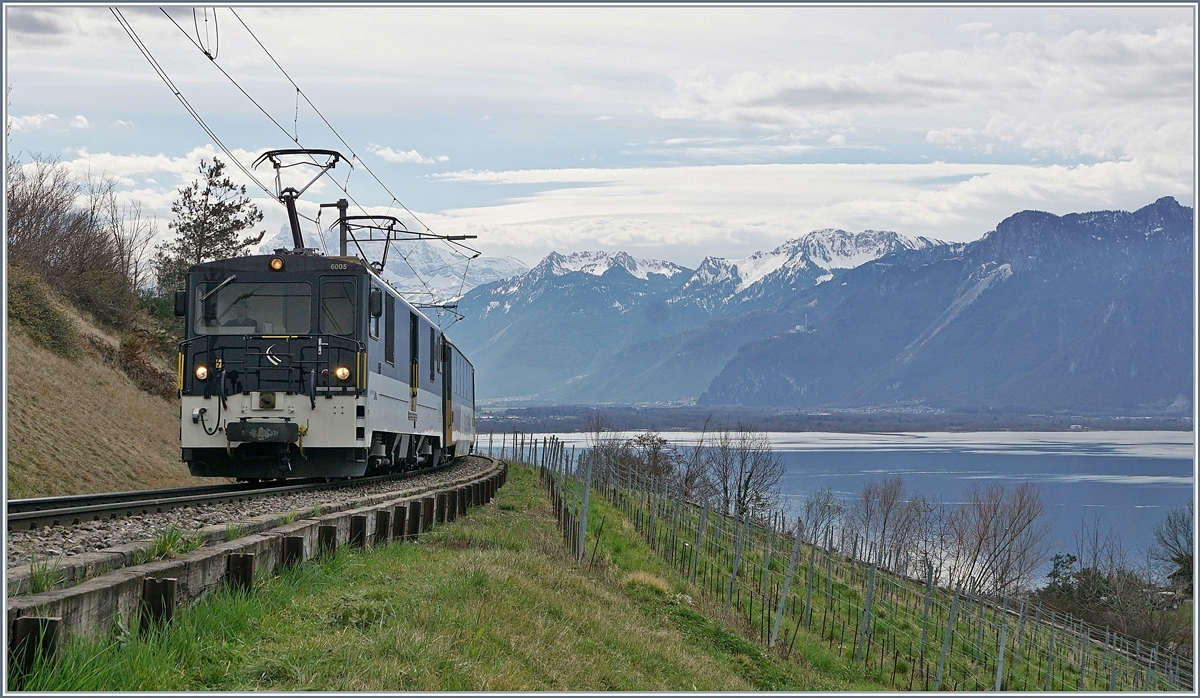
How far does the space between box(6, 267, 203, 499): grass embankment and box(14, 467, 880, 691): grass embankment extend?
13.1 metres

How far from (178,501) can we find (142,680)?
959 centimetres

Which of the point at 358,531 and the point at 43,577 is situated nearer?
the point at 43,577

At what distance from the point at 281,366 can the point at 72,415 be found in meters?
12.9

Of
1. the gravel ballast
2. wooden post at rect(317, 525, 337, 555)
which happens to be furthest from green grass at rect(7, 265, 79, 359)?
wooden post at rect(317, 525, 337, 555)

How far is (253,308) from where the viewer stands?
18.7 metres

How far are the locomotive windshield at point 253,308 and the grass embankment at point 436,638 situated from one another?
5.73 metres

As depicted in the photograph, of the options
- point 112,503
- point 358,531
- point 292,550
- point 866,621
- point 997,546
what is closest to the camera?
point 292,550

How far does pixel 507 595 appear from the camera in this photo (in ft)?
31.0

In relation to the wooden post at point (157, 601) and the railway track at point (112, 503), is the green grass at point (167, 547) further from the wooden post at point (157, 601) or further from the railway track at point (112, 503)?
the railway track at point (112, 503)

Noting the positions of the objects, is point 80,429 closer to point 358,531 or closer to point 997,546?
point 358,531

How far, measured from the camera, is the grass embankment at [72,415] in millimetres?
23906

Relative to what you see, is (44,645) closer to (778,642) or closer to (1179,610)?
(778,642)

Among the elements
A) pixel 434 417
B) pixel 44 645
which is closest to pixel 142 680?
pixel 44 645

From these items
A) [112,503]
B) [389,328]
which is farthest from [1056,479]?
[112,503]
